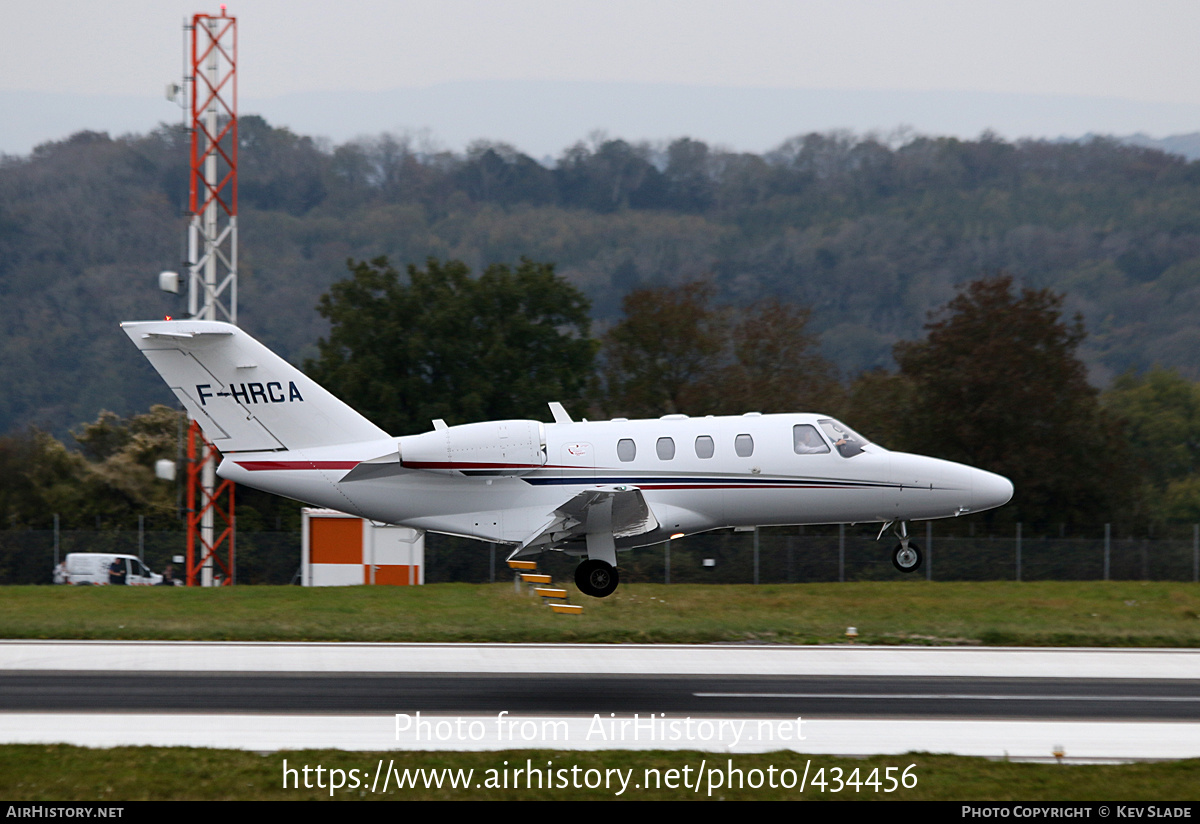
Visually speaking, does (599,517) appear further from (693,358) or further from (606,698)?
(693,358)

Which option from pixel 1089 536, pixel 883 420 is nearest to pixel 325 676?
pixel 1089 536

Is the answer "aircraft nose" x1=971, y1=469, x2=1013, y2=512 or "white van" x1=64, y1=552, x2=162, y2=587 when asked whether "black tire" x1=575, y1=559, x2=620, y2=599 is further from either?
"white van" x1=64, y1=552, x2=162, y2=587

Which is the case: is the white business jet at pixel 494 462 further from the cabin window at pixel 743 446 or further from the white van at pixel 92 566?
the white van at pixel 92 566

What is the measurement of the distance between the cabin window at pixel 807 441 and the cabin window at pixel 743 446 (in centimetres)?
78

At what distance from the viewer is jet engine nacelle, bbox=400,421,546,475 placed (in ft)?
73.2

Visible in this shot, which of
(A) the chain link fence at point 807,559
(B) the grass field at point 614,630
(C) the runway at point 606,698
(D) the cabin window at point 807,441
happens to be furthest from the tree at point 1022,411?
(D) the cabin window at point 807,441

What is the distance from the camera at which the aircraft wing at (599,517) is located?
71.3 feet

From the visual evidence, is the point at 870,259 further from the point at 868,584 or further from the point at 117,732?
the point at 117,732

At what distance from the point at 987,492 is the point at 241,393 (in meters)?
13.2

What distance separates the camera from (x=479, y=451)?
73.5 feet

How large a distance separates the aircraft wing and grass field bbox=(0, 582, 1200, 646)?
348 cm

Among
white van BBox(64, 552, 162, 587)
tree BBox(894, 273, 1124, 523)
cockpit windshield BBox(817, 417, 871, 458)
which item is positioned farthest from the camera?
tree BBox(894, 273, 1124, 523)

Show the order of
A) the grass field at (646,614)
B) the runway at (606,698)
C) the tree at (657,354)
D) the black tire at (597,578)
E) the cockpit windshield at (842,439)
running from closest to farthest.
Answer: the runway at (606,698), the black tire at (597,578), the cockpit windshield at (842,439), the grass field at (646,614), the tree at (657,354)

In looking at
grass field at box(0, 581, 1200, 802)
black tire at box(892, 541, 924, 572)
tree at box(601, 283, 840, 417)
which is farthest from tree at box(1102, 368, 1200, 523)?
black tire at box(892, 541, 924, 572)
